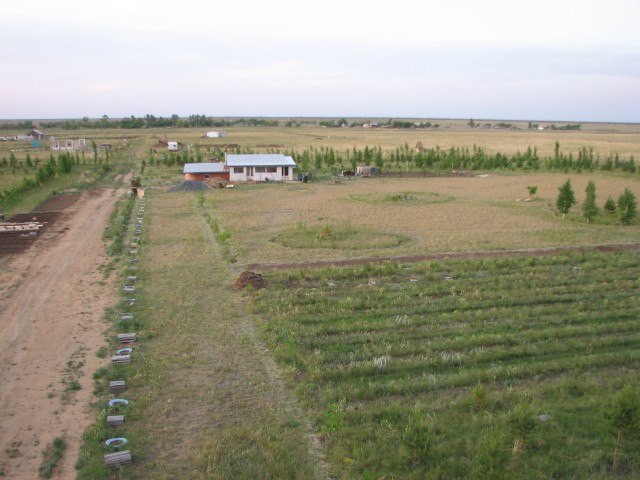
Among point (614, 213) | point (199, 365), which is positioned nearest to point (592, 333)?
point (199, 365)

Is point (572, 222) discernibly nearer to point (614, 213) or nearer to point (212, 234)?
point (614, 213)

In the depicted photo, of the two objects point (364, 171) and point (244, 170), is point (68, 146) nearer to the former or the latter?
point (244, 170)

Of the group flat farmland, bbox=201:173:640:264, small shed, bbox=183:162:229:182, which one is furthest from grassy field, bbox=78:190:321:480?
small shed, bbox=183:162:229:182

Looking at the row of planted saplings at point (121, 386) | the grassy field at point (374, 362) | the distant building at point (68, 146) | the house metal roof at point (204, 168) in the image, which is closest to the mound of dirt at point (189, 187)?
the house metal roof at point (204, 168)

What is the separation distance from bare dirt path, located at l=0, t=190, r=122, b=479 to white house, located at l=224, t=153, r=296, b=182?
63.9 feet

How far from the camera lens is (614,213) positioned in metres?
24.9

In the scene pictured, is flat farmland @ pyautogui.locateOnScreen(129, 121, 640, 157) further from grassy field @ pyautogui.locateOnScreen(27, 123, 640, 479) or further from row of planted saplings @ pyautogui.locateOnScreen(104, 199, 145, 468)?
row of planted saplings @ pyautogui.locateOnScreen(104, 199, 145, 468)

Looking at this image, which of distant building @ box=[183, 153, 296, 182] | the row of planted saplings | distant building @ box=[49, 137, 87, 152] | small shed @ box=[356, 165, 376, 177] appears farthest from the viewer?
distant building @ box=[49, 137, 87, 152]

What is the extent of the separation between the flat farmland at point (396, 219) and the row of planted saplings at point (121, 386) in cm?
411

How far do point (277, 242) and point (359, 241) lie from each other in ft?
10.0

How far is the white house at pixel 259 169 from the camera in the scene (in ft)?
122

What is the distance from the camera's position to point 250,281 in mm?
13594

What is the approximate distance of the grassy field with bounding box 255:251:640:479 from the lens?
672cm

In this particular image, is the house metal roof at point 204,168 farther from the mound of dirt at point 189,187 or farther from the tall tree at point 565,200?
the tall tree at point 565,200
